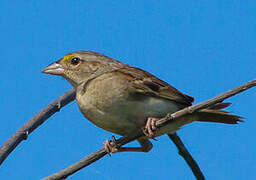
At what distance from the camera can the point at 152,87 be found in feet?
16.9

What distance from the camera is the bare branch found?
4.27 meters

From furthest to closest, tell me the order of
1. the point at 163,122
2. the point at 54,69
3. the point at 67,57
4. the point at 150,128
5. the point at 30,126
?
the point at 67,57 < the point at 54,69 < the point at 150,128 < the point at 30,126 < the point at 163,122

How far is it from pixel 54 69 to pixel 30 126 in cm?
132

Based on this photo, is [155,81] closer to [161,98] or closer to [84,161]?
[161,98]

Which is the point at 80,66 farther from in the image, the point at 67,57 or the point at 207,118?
the point at 207,118

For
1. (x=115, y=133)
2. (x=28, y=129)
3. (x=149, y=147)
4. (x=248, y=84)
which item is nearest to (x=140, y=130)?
(x=115, y=133)

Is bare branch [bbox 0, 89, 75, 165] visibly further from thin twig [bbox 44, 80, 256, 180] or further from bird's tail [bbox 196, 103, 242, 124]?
bird's tail [bbox 196, 103, 242, 124]

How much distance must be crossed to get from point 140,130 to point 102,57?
1.33 metres

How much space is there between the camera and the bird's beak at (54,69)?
5.63 metres

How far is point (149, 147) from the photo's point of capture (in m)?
5.61

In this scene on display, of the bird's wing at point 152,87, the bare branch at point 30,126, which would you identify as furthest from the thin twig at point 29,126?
the bird's wing at point 152,87

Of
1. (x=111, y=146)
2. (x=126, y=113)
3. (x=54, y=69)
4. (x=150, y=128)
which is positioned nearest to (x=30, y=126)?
(x=111, y=146)

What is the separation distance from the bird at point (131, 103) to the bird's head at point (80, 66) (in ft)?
0.06

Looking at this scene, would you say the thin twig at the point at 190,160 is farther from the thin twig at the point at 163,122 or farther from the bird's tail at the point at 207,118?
the thin twig at the point at 163,122
